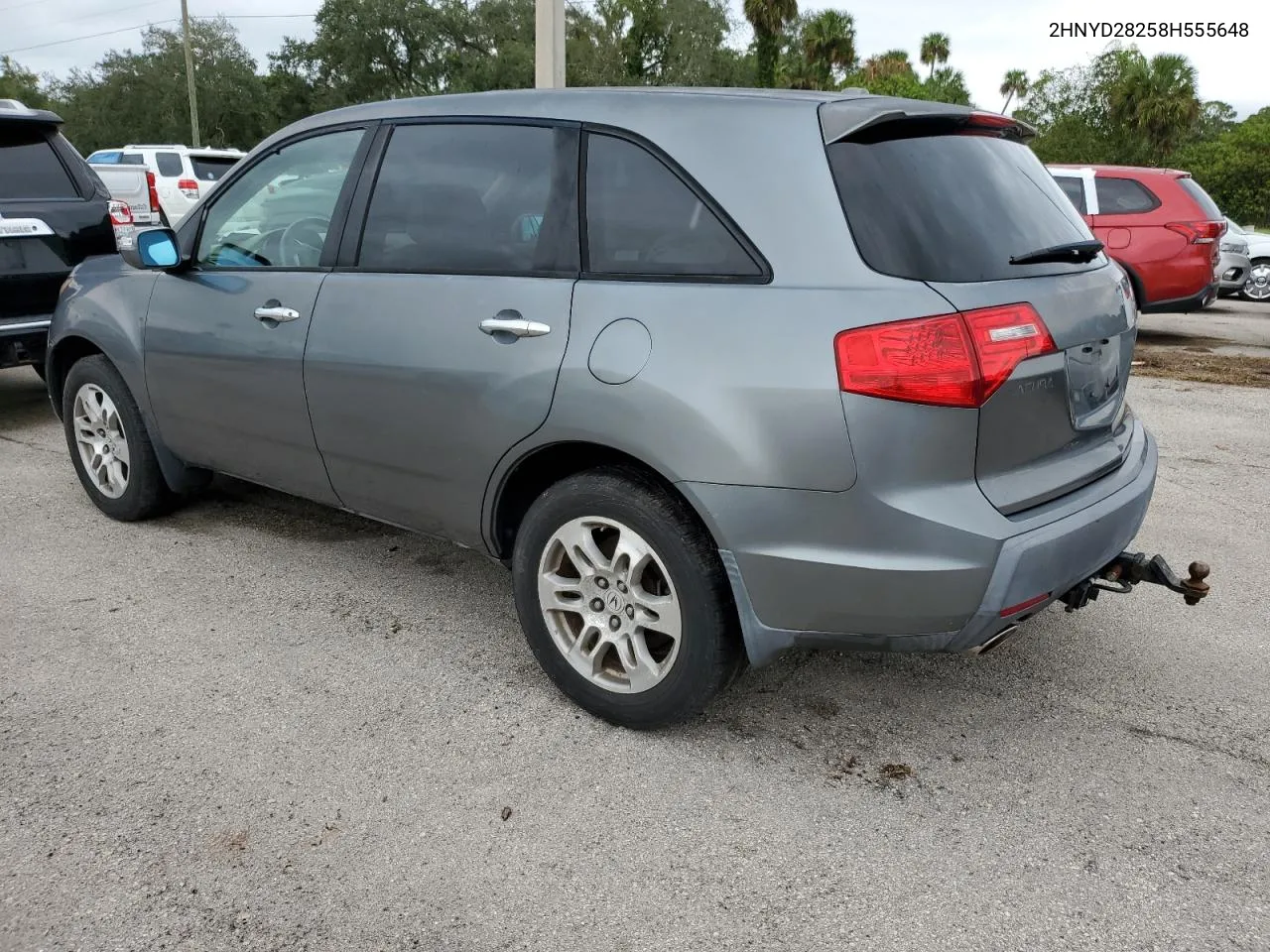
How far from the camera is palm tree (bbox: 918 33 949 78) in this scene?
66500 mm

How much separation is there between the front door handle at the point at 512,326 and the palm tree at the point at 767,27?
41.1 meters

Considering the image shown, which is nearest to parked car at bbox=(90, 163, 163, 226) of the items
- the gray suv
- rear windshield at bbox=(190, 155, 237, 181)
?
rear windshield at bbox=(190, 155, 237, 181)

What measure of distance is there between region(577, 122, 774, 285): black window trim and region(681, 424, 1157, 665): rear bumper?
0.52 m

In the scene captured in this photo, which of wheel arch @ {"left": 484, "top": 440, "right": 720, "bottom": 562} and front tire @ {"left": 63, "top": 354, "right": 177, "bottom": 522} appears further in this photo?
front tire @ {"left": 63, "top": 354, "right": 177, "bottom": 522}

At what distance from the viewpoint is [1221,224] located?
10.3m

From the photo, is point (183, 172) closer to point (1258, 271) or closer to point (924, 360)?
point (1258, 271)

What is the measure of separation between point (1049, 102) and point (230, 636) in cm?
3800

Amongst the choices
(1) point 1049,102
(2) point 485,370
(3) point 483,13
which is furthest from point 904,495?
(3) point 483,13

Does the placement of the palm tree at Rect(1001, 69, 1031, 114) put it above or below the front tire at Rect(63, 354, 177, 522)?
above

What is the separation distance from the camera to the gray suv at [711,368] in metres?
2.40

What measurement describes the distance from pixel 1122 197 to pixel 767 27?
113 feet

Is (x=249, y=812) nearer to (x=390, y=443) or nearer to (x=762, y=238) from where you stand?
(x=390, y=443)

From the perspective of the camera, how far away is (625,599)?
282cm

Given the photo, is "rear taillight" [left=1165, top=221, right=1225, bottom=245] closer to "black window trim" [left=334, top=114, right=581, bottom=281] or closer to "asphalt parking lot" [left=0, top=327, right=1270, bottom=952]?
"asphalt parking lot" [left=0, top=327, right=1270, bottom=952]
